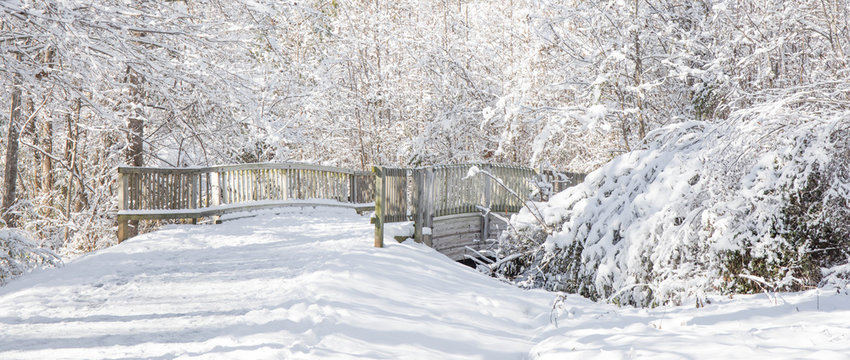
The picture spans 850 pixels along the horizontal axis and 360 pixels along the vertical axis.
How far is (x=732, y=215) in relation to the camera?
17.1 feet

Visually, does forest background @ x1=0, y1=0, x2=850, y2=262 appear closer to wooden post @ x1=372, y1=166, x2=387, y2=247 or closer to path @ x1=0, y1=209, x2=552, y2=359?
wooden post @ x1=372, y1=166, x2=387, y2=247

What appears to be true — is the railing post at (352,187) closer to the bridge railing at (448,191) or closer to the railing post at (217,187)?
the railing post at (217,187)

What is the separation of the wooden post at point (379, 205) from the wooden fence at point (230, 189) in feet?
16.9

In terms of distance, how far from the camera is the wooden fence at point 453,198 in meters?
9.57

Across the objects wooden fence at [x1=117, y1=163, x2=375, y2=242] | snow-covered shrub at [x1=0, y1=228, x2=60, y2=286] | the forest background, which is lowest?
snow-covered shrub at [x1=0, y1=228, x2=60, y2=286]

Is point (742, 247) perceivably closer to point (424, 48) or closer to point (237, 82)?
point (237, 82)

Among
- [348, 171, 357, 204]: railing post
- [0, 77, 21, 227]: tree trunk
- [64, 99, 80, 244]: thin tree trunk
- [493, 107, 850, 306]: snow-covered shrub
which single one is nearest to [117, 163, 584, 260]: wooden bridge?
[0, 77, 21, 227]: tree trunk

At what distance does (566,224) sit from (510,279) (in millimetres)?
1557

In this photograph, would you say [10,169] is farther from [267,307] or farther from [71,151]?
[267,307]

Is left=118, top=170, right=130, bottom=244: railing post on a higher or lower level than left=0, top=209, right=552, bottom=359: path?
higher

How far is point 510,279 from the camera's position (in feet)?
28.7

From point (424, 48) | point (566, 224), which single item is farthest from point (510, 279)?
point (424, 48)

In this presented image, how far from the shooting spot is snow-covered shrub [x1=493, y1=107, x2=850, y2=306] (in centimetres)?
484

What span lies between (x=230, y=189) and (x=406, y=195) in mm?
5711
